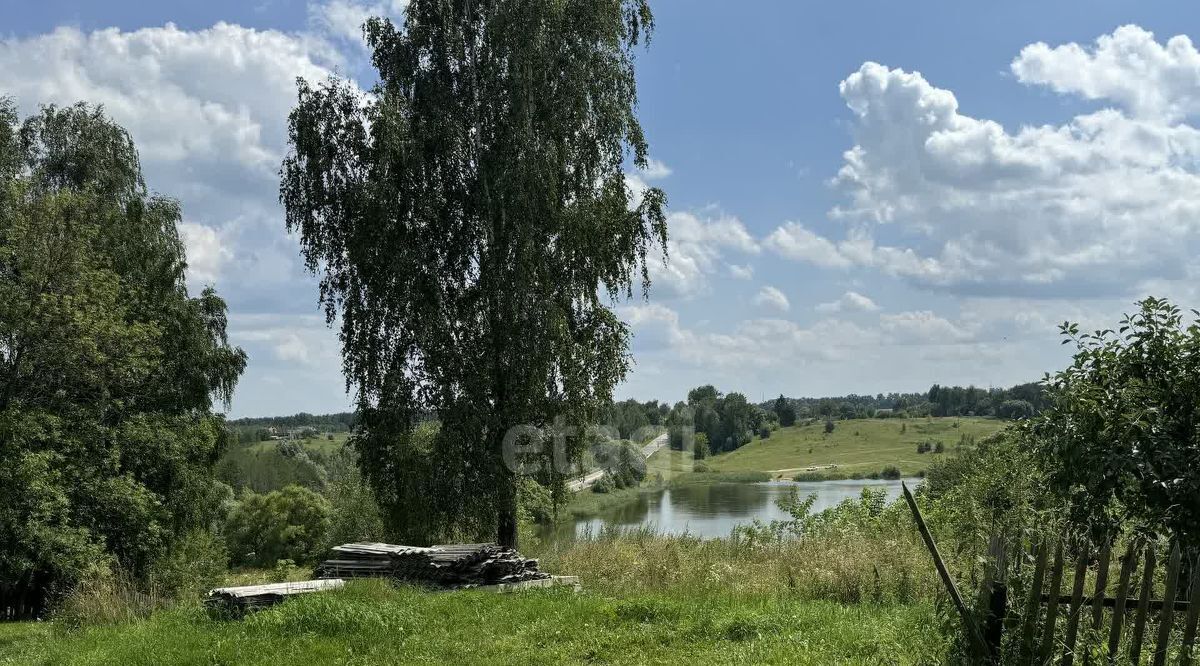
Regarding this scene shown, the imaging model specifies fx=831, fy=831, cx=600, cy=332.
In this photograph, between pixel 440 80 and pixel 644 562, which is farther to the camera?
pixel 440 80

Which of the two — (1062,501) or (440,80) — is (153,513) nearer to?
(440,80)

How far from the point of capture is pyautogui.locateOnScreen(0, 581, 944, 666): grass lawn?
7.05 metres

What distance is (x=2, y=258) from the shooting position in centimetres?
1778

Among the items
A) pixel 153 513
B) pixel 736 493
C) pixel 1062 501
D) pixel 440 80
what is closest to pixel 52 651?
pixel 1062 501

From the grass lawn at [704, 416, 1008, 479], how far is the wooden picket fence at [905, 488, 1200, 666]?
3231 inches

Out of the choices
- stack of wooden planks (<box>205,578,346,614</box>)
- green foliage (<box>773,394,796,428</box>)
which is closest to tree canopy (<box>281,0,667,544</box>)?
stack of wooden planks (<box>205,578,346,614</box>)

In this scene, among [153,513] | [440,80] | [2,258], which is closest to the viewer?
[440,80]

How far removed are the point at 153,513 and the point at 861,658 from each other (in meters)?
18.7

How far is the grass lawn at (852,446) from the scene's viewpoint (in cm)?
8950

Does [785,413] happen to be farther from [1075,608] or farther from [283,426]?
[1075,608]

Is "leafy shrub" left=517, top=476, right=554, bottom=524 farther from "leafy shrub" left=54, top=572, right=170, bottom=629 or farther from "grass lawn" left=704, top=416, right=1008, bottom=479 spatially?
"grass lawn" left=704, top=416, right=1008, bottom=479

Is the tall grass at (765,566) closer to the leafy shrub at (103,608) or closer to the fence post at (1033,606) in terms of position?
the fence post at (1033,606)

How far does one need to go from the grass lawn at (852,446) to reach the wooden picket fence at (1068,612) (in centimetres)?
8207

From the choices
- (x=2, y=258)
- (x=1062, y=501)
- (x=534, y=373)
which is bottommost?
(x=1062, y=501)
